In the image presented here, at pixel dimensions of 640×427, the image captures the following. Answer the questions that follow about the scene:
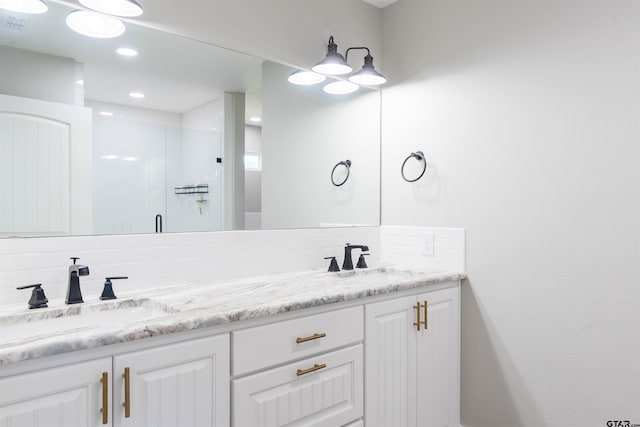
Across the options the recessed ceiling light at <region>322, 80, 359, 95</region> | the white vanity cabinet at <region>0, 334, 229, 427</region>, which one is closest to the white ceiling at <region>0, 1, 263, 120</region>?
the recessed ceiling light at <region>322, 80, 359, 95</region>

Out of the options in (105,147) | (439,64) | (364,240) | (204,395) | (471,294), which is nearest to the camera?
(204,395)

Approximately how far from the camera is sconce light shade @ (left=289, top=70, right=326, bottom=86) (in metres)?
2.30

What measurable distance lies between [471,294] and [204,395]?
58.4 inches

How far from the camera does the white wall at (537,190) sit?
66.2 inches

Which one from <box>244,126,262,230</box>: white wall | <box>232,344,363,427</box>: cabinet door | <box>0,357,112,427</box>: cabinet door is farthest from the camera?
<box>244,126,262,230</box>: white wall

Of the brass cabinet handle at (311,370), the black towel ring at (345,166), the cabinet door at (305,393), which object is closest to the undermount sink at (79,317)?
the cabinet door at (305,393)

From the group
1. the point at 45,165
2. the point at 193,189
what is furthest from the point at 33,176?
the point at 193,189

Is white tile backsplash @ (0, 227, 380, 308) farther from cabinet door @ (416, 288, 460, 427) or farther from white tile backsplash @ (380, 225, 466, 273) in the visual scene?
cabinet door @ (416, 288, 460, 427)

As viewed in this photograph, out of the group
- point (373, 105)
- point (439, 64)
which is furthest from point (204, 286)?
point (439, 64)

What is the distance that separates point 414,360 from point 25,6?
7.04 feet

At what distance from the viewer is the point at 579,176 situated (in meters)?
1.78

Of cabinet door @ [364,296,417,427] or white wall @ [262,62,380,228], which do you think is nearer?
cabinet door @ [364,296,417,427]

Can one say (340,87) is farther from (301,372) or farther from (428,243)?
(301,372)

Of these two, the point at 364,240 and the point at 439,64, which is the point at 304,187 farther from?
the point at 439,64
